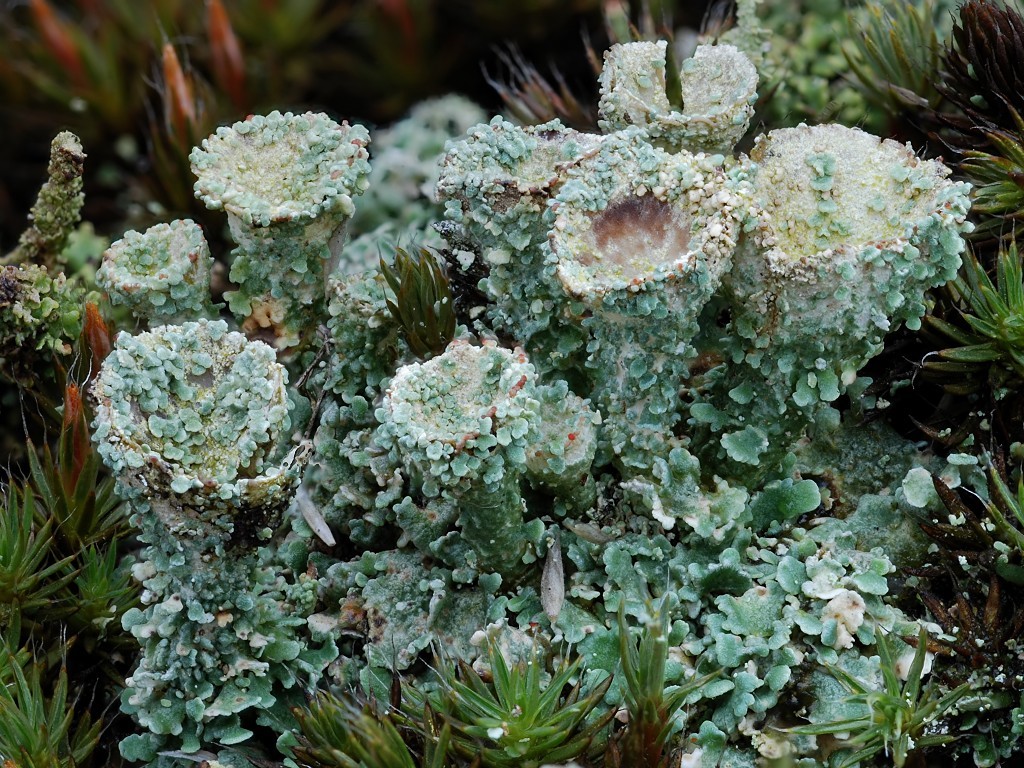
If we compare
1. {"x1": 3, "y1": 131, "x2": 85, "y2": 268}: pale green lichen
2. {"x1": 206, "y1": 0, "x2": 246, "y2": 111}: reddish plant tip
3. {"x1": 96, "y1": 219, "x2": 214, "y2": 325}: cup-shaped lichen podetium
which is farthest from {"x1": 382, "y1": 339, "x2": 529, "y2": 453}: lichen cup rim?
{"x1": 206, "y1": 0, "x2": 246, "y2": 111}: reddish plant tip

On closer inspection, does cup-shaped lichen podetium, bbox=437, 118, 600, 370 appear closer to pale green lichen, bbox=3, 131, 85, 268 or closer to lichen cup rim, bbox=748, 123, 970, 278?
lichen cup rim, bbox=748, 123, 970, 278

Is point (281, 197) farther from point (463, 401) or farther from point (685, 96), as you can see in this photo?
point (685, 96)

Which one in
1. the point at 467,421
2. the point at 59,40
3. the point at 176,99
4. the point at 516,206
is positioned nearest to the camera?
the point at 467,421

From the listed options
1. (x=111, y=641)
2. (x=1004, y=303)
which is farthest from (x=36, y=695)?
A: (x=1004, y=303)

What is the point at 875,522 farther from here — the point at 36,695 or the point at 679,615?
the point at 36,695

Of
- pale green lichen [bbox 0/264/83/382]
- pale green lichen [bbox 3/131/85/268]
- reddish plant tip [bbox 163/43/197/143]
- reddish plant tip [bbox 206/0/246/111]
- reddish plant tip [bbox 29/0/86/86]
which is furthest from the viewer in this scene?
reddish plant tip [bbox 29/0/86/86]

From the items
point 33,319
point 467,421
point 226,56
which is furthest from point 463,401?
point 226,56

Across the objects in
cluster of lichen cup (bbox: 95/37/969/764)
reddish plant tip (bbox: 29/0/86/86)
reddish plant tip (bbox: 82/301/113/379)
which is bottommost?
cluster of lichen cup (bbox: 95/37/969/764)

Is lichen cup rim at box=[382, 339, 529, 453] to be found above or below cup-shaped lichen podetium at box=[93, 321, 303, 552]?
below
